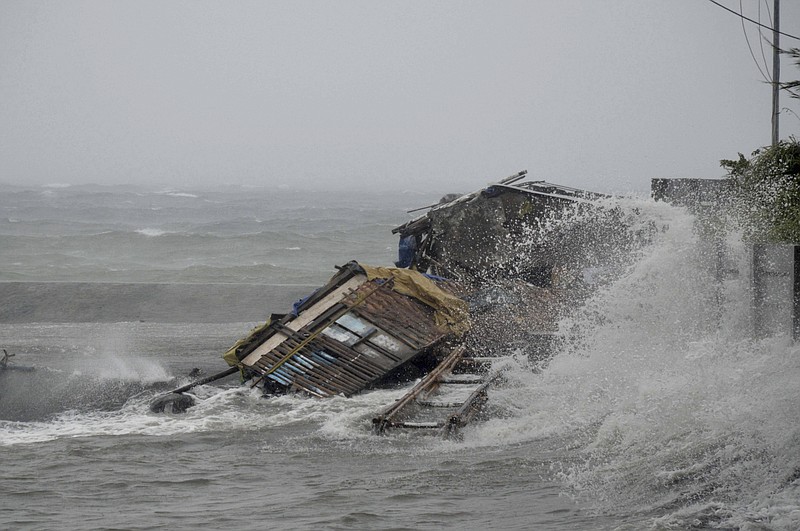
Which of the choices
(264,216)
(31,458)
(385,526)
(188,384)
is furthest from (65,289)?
(264,216)

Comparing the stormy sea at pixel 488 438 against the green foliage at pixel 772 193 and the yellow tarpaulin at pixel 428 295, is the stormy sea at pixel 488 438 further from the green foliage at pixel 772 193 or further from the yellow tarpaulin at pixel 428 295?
the yellow tarpaulin at pixel 428 295

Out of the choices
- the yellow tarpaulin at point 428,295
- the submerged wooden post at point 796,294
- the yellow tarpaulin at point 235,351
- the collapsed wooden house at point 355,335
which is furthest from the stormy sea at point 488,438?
the yellow tarpaulin at point 428,295

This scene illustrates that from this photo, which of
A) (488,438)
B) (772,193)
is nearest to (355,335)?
(488,438)

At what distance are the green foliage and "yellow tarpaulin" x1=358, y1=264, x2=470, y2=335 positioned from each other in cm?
425

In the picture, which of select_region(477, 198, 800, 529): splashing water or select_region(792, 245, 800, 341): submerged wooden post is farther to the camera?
select_region(792, 245, 800, 341): submerged wooden post

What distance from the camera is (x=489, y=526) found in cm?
720

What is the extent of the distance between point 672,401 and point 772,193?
4.90 metres

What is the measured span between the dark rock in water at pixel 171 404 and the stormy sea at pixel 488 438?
0.85 ft

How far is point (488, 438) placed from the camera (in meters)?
9.75

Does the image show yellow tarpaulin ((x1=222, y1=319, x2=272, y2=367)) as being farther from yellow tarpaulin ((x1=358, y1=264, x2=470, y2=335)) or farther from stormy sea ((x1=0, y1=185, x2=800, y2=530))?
yellow tarpaulin ((x1=358, y1=264, x2=470, y2=335))

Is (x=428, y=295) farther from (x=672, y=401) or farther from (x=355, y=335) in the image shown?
(x=672, y=401)

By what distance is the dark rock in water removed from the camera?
12.0 m

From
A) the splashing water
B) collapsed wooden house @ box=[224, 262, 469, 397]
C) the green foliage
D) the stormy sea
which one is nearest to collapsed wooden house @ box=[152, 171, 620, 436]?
collapsed wooden house @ box=[224, 262, 469, 397]

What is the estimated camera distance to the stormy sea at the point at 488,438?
7520mm
